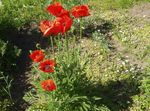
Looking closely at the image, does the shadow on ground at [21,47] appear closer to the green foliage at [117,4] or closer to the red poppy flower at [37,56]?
the red poppy flower at [37,56]

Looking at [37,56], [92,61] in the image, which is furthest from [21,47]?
[37,56]

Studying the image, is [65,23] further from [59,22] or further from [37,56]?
[37,56]

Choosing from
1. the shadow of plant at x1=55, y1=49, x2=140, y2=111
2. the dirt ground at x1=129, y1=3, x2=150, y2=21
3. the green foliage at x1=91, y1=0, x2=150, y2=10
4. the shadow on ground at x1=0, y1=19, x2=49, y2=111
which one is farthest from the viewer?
the green foliage at x1=91, y1=0, x2=150, y2=10

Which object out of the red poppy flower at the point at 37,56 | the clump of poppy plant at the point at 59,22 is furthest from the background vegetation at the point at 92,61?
the clump of poppy plant at the point at 59,22

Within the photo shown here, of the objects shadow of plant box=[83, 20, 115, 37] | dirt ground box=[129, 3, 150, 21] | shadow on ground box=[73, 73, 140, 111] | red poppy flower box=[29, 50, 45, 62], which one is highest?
red poppy flower box=[29, 50, 45, 62]

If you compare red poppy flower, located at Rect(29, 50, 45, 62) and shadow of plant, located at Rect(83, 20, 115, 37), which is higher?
red poppy flower, located at Rect(29, 50, 45, 62)

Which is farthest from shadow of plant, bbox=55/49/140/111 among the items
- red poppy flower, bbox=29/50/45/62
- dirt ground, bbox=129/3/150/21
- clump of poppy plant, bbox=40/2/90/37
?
dirt ground, bbox=129/3/150/21

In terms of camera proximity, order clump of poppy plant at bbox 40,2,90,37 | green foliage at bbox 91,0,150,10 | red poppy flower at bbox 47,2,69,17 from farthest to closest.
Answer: green foliage at bbox 91,0,150,10 → red poppy flower at bbox 47,2,69,17 → clump of poppy plant at bbox 40,2,90,37

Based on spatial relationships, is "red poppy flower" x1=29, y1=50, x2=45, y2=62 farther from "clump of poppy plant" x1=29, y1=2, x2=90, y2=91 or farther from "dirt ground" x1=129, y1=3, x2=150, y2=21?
"dirt ground" x1=129, y1=3, x2=150, y2=21

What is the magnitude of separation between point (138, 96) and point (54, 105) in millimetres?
1564

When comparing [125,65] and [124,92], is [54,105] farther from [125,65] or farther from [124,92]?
[125,65]

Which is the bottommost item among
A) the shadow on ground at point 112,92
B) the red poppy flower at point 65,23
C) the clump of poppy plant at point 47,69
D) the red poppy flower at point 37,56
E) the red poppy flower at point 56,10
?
the shadow on ground at point 112,92

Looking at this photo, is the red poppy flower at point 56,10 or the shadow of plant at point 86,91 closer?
the red poppy flower at point 56,10

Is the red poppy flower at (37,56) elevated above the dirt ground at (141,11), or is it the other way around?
the red poppy flower at (37,56)
